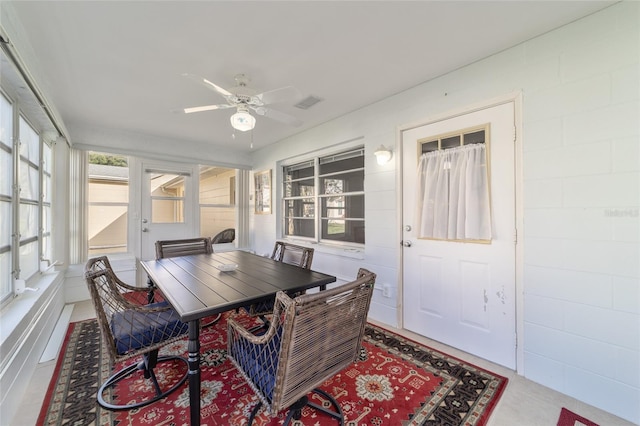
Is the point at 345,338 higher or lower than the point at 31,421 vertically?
higher

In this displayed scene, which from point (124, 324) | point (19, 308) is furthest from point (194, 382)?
point (19, 308)

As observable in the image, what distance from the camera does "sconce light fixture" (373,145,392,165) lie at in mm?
2883

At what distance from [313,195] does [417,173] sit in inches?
73.6

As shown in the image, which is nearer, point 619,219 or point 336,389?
point 619,219

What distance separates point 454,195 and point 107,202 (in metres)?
4.89

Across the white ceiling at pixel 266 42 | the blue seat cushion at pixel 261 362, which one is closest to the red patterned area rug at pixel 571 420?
the blue seat cushion at pixel 261 362

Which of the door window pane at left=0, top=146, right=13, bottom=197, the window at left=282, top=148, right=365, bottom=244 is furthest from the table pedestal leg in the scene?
the window at left=282, top=148, right=365, bottom=244

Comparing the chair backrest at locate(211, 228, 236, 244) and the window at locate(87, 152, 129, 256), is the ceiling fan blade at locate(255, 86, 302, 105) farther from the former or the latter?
the chair backrest at locate(211, 228, 236, 244)

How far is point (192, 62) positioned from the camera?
88.6 inches

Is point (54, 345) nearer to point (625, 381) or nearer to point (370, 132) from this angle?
point (370, 132)

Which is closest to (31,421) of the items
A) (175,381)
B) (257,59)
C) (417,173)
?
(175,381)

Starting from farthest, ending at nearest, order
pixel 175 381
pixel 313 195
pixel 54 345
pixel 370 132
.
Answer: pixel 313 195 → pixel 370 132 → pixel 54 345 → pixel 175 381

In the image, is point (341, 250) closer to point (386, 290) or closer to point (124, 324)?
point (386, 290)

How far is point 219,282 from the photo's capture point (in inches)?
77.6
